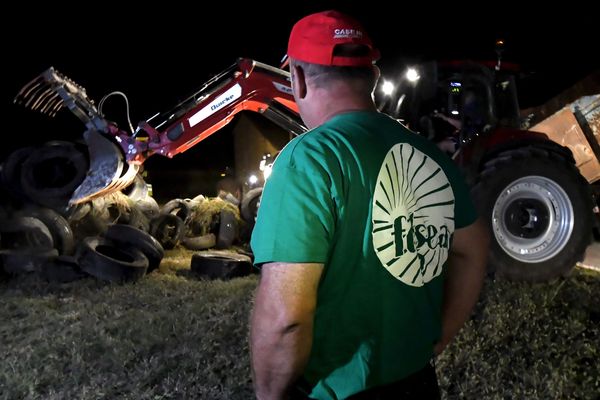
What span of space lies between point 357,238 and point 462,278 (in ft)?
2.14

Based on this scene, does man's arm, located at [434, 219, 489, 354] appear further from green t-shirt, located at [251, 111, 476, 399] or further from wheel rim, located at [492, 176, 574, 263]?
wheel rim, located at [492, 176, 574, 263]

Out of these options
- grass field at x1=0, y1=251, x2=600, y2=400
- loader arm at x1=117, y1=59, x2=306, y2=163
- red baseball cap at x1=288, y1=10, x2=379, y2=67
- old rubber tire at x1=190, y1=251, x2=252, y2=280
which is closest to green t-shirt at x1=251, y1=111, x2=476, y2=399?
red baseball cap at x1=288, y1=10, x2=379, y2=67

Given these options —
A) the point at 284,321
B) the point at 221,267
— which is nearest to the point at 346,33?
the point at 284,321

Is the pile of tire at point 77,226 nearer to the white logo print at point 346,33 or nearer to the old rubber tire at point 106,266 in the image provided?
the old rubber tire at point 106,266

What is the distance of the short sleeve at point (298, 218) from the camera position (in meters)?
1.18

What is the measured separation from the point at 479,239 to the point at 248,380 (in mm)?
2382

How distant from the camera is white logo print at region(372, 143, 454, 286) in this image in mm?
1302

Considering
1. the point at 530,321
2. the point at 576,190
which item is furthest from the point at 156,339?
the point at 576,190

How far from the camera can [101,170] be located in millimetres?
7488

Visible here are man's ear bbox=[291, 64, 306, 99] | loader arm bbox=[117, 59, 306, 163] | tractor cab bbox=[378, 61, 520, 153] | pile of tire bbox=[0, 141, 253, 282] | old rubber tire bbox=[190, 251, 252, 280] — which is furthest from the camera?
loader arm bbox=[117, 59, 306, 163]

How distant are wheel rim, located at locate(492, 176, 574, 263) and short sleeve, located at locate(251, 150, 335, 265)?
453 cm

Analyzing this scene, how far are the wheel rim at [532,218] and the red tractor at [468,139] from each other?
1 cm

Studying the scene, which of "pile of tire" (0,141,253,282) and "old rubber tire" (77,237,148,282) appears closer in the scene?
"old rubber tire" (77,237,148,282)

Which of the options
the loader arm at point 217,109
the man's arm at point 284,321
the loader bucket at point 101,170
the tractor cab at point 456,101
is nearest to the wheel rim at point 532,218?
the tractor cab at point 456,101
